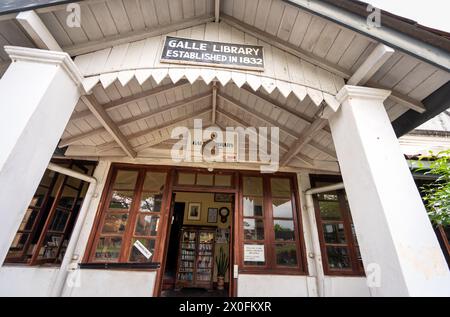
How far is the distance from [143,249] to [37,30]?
2807 mm

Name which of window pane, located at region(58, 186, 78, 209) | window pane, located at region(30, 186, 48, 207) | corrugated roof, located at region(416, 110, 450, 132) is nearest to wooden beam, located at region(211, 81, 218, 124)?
window pane, located at region(58, 186, 78, 209)

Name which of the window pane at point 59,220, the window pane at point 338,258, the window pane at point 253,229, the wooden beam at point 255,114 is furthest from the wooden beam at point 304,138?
the window pane at point 59,220

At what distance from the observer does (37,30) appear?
1484 millimetres

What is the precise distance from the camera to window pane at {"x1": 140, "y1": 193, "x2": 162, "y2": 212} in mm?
3389

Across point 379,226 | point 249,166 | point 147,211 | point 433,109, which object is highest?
point 249,166

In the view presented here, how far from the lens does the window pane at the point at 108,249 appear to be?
3039 mm

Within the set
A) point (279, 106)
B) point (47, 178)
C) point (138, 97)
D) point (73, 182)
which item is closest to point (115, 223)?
point (73, 182)

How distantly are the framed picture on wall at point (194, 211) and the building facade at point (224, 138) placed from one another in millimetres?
2815

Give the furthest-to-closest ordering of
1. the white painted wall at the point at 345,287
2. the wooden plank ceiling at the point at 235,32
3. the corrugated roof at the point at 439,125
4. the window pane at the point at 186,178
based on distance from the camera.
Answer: the corrugated roof at the point at 439,125
the window pane at the point at 186,178
the white painted wall at the point at 345,287
the wooden plank ceiling at the point at 235,32

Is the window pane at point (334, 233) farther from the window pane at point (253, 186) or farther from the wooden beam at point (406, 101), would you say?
the wooden beam at point (406, 101)
